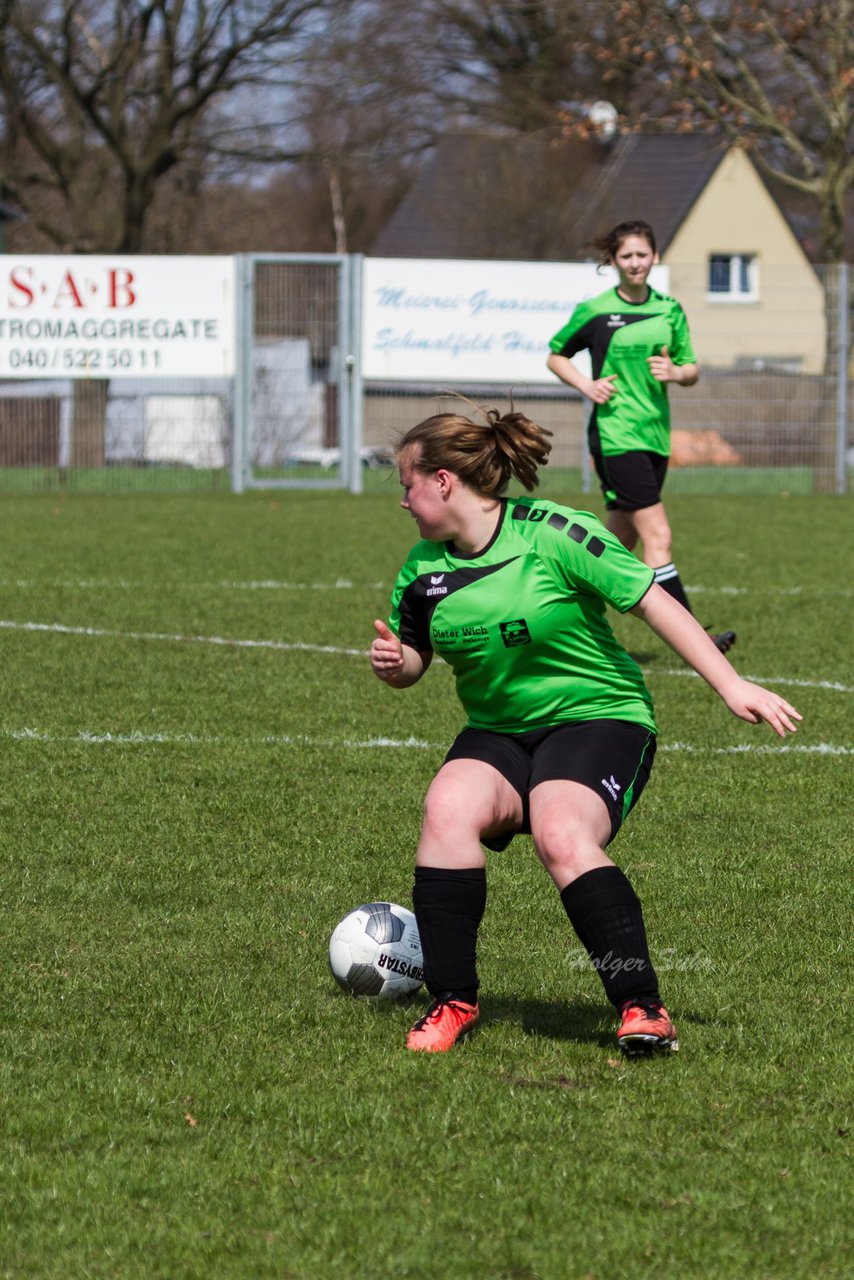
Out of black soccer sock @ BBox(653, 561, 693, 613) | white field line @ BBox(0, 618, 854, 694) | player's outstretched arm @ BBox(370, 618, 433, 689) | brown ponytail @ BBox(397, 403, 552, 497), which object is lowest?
white field line @ BBox(0, 618, 854, 694)

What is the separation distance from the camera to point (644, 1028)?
11.9ft

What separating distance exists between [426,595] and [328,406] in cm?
1752

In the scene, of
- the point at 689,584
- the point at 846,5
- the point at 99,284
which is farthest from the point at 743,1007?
the point at 846,5

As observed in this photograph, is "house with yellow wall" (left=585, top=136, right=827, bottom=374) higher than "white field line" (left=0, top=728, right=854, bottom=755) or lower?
higher

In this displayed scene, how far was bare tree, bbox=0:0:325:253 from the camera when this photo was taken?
32.5 meters

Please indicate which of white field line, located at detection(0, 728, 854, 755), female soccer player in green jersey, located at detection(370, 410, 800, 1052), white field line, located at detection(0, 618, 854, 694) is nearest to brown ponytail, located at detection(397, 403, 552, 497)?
female soccer player in green jersey, located at detection(370, 410, 800, 1052)

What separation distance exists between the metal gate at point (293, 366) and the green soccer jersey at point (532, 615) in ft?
54.3

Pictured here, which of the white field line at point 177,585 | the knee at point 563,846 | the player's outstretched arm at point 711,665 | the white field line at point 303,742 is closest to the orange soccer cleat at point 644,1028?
the knee at point 563,846

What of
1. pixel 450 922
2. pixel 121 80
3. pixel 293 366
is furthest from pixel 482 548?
pixel 121 80

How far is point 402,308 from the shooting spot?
20.5m

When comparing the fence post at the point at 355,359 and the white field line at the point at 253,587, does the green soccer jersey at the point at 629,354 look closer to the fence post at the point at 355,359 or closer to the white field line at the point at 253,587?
the white field line at the point at 253,587

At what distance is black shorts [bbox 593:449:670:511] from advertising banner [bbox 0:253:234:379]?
1140 centimetres

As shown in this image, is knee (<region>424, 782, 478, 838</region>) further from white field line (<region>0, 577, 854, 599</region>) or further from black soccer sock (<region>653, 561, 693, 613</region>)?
white field line (<region>0, 577, 854, 599</region>)

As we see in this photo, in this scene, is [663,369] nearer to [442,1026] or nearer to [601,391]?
[601,391]
